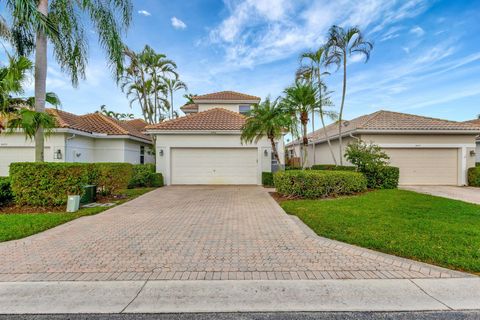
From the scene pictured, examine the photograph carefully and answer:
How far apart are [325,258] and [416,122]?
15.3 m

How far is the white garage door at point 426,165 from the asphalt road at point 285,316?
13.8 meters

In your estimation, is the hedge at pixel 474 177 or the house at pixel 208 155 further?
the house at pixel 208 155

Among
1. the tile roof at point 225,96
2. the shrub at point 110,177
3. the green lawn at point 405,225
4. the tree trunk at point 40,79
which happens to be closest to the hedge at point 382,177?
the green lawn at point 405,225

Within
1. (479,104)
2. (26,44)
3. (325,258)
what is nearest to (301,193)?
(325,258)

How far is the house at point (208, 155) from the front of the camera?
14992 mm

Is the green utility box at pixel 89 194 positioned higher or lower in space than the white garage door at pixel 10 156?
lower

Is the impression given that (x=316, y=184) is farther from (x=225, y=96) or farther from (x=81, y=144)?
(x=225, y=96)

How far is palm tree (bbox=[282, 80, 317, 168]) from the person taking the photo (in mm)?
11344

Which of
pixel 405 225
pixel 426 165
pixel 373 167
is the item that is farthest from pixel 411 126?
pixel 405 225

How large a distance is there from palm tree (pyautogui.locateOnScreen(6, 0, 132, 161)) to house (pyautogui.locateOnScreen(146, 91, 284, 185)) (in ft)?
19.4

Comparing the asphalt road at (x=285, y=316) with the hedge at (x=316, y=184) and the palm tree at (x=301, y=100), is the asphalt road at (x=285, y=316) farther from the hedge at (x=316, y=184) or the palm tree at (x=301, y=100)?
the palm tree at (x=301, y=100)

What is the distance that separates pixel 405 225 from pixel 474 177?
1265 centimetres

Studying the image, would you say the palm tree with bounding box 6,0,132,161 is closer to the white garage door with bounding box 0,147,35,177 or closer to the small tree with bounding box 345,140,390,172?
the white garage door with bounding box 0,147,35,177

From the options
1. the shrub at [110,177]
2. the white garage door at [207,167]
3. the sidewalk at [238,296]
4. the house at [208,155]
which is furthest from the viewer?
the white garage door at [207,167]
